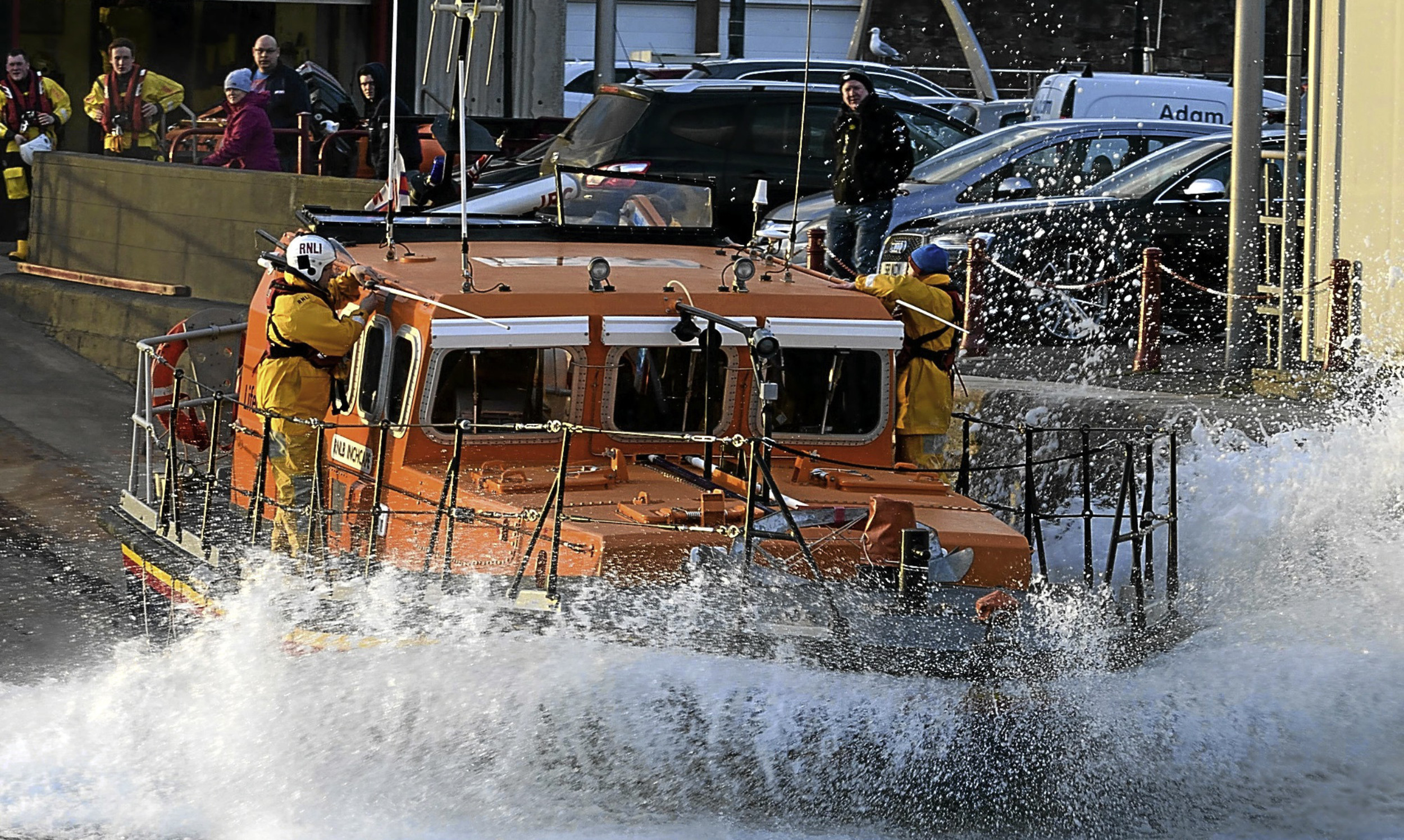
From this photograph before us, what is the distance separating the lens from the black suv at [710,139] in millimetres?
15344

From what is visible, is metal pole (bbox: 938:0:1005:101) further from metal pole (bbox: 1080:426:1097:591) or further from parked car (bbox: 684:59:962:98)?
metal pole (bbox: 1080:426:1097:591)

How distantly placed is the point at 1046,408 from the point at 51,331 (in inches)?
369

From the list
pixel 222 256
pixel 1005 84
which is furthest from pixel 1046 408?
pixel 1005 84

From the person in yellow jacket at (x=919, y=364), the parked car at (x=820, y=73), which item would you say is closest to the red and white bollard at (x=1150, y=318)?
the person in yellow jacket at (x=919, y=364)

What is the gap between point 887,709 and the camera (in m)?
6.90

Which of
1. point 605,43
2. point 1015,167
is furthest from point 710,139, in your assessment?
point 605,43

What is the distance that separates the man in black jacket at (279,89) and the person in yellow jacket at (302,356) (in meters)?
9.51

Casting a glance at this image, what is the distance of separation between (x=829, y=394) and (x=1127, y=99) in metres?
13.1

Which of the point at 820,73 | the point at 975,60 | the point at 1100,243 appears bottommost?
the point at 1100,243

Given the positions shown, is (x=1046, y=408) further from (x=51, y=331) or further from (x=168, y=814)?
(x=51, y=331)

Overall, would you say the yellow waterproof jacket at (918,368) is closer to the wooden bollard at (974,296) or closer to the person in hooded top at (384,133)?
the wooden bollard at (974,296)

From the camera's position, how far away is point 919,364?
914 cm

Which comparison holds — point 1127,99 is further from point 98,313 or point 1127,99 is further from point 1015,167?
point 98,313

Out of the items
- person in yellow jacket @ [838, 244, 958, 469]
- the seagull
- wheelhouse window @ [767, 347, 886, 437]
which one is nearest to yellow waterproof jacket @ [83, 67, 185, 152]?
person in yellow jacket @ [838, 244, 958, 469]
